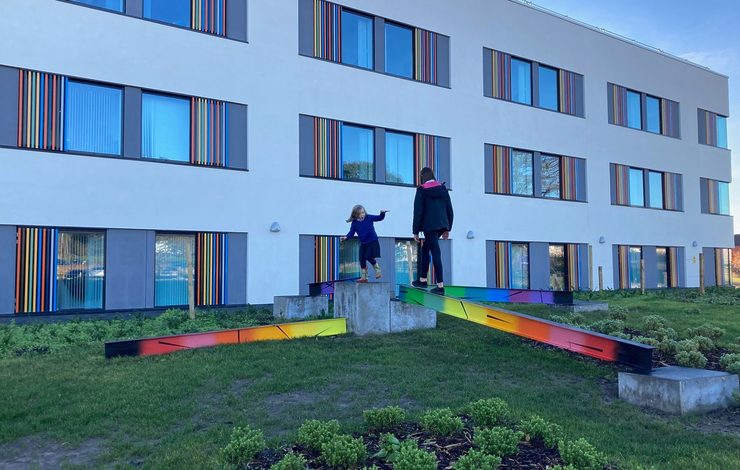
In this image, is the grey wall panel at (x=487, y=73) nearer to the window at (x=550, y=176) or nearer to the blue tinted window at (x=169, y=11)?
the window at (x=550, y=176)

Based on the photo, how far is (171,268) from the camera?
13.8 metres

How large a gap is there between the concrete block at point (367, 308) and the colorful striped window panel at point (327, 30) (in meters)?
9.41

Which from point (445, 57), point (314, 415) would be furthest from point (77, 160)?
point (445, 57)

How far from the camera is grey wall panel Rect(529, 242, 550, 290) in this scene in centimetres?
2094

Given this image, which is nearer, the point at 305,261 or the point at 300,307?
the point at 300,307

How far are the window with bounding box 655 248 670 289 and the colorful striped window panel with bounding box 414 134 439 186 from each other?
1428cm

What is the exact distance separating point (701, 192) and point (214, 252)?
2639 centimetres

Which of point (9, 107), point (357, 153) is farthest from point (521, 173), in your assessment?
point (9, 107)

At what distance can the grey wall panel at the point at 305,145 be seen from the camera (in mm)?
15633

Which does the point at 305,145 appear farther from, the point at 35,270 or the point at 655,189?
the point at 655,189

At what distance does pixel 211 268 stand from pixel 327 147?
16.7 feet

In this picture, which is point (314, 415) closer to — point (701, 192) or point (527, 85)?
point (527, 85)

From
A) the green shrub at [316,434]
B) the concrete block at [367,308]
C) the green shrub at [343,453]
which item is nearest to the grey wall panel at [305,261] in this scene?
the concrete block at [367,308]

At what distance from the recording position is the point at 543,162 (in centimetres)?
2184
